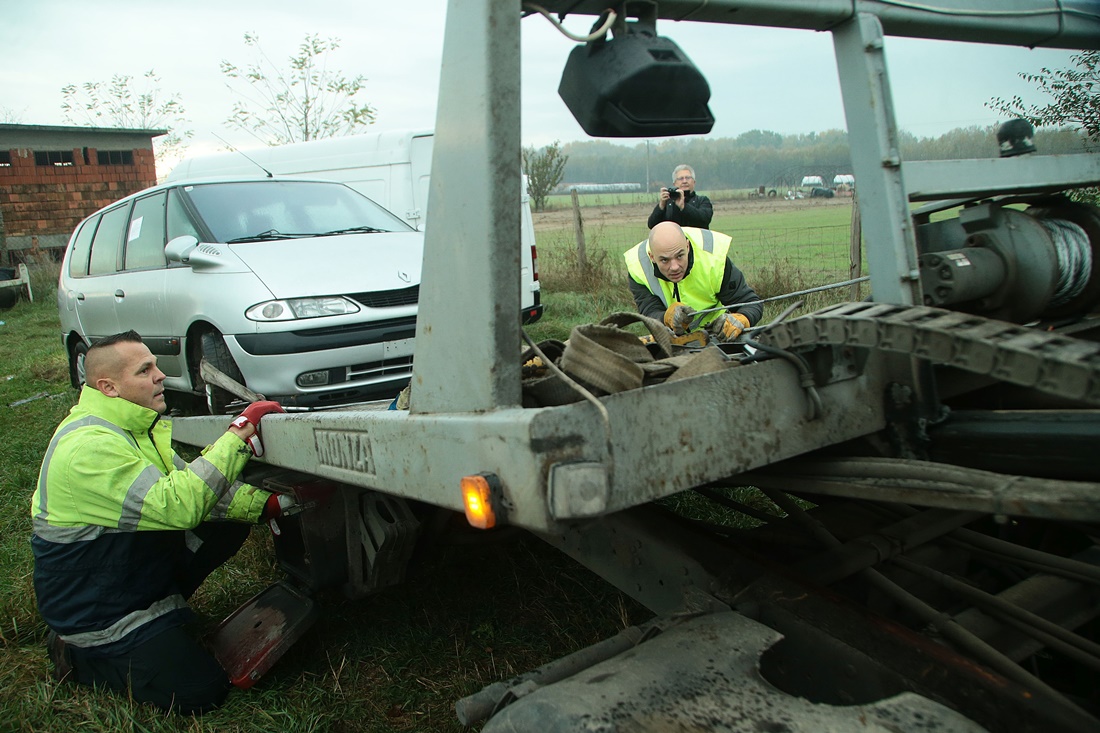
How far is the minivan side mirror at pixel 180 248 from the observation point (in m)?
5.00

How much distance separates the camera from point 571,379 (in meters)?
1.71

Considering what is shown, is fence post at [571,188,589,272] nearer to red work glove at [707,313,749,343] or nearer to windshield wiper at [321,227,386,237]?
windshield wiper at [321,227,386,237]

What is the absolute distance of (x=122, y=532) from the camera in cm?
300

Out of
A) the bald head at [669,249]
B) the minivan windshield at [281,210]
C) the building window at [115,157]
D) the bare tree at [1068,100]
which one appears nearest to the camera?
the bare tree at [1068,100]

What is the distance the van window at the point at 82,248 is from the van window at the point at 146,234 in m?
0.95

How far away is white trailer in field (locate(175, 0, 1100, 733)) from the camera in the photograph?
1.55 m

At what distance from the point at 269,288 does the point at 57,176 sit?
2238 cm

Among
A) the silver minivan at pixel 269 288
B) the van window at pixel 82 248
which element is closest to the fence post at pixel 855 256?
the silver minivan at pixel 269 288

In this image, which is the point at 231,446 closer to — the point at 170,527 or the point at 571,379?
the point at 170,527

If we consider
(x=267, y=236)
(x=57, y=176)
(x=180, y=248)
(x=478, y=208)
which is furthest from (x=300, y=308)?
(x=57, y=176)

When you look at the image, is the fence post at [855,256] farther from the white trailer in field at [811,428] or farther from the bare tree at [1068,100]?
the bare tree at [1068,100]

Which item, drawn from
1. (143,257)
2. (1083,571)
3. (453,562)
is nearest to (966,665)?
(1083,571)

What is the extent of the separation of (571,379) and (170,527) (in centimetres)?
191

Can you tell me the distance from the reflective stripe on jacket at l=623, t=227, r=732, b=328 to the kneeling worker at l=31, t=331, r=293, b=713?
78.7 inches
